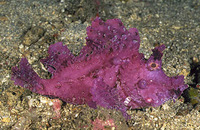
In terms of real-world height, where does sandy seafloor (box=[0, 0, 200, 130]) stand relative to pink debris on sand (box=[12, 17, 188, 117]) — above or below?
below

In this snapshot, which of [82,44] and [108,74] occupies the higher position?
[108,74]

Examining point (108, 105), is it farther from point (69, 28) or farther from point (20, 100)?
point (69, 28)

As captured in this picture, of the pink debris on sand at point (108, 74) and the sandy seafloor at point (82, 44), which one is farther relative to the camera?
the sandy seafloor at point (82, 44)

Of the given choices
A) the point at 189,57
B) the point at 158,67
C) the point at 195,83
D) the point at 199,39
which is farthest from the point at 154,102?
the point at 199,39

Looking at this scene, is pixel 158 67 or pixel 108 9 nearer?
pixel 158 67

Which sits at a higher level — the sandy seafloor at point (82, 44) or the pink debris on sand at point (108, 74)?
the pink debris on sand at point (108, 74)
